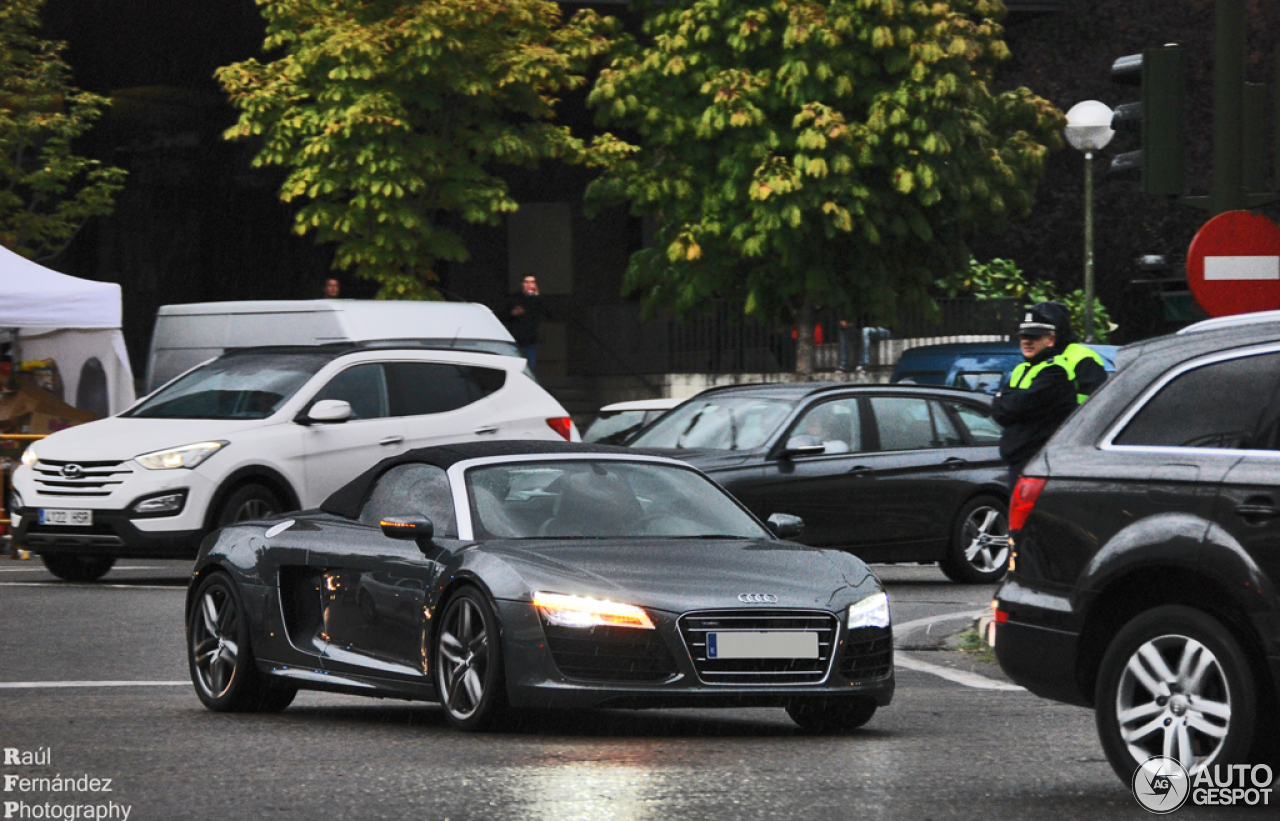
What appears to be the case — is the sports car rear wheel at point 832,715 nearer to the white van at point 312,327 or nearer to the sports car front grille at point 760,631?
the sports car front grille at point 760,631

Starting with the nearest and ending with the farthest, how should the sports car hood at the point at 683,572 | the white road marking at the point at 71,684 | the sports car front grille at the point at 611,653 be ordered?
the sports car front grille at the point at 611,653 < the sports car hood at the point at 683,572 < the white road marking at the point at 71,684

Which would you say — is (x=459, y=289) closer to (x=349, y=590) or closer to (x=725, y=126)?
(x=725, y=126)

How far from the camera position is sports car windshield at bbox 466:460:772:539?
32.1ft

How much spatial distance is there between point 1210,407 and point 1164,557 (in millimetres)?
558

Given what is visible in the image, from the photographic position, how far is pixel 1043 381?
560 inches

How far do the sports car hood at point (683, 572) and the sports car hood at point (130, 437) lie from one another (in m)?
8.12

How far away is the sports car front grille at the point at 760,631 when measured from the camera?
8.93 m

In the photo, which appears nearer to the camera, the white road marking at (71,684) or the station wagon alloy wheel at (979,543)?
the white road marking at (71,684)

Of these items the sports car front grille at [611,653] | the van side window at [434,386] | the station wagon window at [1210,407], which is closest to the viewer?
the station wagon window at [1210,407]

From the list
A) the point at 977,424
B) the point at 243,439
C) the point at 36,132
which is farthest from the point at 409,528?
the point at 36,132

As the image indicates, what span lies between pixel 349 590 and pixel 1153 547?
3.91m

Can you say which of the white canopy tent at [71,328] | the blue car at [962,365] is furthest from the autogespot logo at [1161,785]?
the blue car at [962,365]

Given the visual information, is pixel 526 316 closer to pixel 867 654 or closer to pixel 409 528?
pixel 409 528

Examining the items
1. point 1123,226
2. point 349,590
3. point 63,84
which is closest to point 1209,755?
point 349,590
